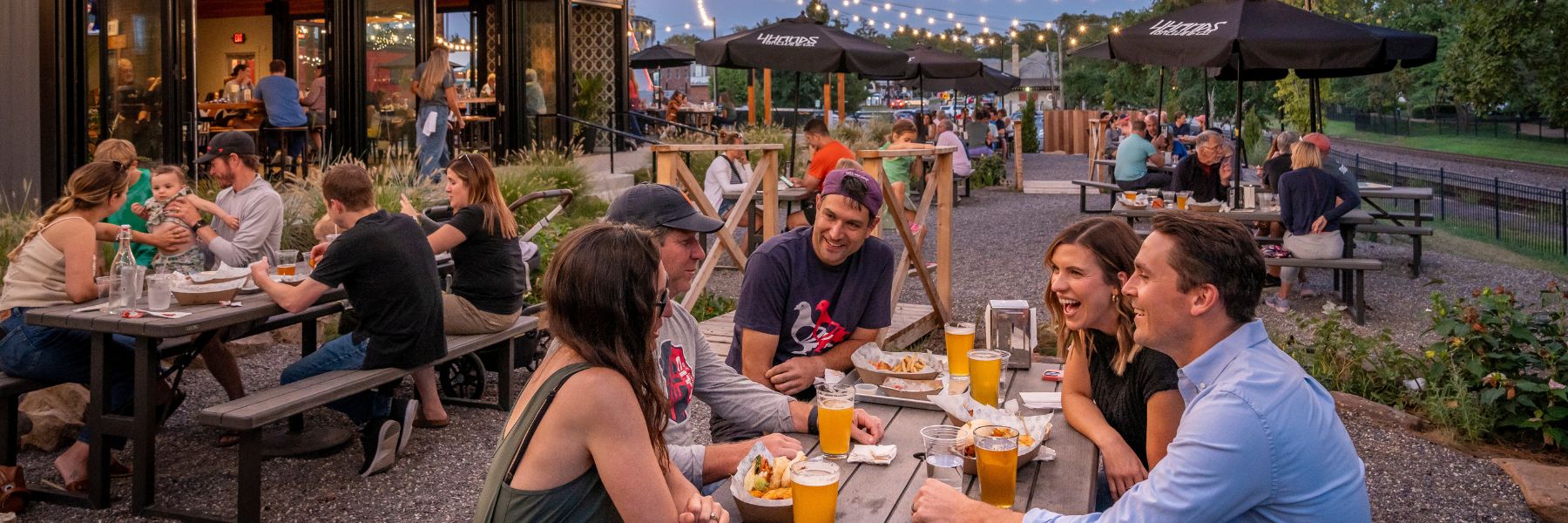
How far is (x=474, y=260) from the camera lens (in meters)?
6.45

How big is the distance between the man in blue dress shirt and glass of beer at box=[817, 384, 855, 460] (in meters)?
0.49

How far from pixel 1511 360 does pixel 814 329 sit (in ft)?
13.0

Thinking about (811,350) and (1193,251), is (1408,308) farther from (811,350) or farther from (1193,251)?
(1193,251)

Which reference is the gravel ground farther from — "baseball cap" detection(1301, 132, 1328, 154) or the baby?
"baseball cap" detection(1301, 132, 1328, 154)

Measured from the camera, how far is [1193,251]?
2.27 meters

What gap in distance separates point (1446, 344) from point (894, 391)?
4.18m

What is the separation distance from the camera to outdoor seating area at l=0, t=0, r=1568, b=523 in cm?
232

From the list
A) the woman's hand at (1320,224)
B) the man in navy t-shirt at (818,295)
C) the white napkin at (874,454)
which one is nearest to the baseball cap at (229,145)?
the man in navy t-shirt at (818,295)

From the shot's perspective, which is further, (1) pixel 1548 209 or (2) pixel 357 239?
(1) pixel 1548 209

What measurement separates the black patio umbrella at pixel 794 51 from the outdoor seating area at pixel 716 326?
6 cm

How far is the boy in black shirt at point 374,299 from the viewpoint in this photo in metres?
5.31

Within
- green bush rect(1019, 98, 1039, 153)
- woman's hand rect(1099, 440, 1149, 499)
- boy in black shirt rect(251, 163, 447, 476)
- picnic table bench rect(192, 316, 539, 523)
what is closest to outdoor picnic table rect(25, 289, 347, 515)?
picnic table bench rect(192, 316, 539, 523)

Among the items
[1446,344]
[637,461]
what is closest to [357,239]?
[637,461]

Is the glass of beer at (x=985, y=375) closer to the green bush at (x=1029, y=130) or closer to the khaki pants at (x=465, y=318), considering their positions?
the khaki pants at (x=465, y=318)
